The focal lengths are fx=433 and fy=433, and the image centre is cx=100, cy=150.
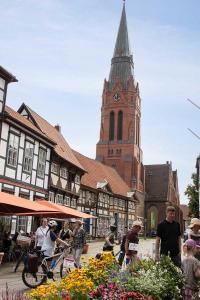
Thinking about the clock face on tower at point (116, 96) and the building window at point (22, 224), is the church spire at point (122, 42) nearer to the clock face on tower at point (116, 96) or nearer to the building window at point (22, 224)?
the clock face on tower at point (116, 96)

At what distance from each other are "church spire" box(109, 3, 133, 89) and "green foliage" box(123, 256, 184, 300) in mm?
70705

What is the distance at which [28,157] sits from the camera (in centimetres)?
2420

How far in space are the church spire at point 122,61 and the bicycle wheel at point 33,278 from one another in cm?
6719

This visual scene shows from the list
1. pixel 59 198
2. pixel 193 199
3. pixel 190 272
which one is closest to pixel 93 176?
pixel 193 199

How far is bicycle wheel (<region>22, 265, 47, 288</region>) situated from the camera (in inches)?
412

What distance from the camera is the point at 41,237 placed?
47.5 feet

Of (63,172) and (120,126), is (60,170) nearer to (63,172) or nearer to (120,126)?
(63,172)

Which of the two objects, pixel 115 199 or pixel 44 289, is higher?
pixel 115 199

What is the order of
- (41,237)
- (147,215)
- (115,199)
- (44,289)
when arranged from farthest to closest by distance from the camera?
(147,215) → (115,199) → (41,237) → (44,289)

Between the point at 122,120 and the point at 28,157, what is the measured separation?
2004 inches

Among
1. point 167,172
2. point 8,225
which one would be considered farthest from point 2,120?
point 167,172

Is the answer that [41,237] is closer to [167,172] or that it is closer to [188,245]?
[188,245]

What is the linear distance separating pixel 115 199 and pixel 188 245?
4696 centimetres

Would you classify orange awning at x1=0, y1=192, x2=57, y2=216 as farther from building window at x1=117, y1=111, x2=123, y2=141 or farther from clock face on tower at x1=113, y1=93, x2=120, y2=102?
clock face on tower at x1=113, y1=93, x2=120, y2=102
